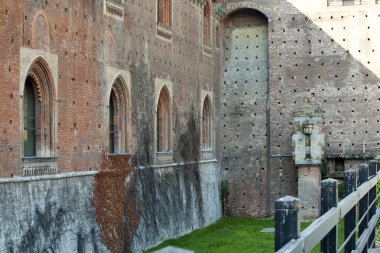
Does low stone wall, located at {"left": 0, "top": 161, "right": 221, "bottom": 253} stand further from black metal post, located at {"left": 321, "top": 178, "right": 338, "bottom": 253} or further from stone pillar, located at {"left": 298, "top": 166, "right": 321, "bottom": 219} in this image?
black metal post, located at {"left": 321, "top": 178, "right": 338, "bottom": 253}

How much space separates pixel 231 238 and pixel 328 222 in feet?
54.7

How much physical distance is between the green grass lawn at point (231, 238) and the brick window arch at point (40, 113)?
512 cm

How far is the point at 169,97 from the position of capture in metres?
19.8

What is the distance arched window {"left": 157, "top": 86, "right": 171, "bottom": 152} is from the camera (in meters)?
19.7

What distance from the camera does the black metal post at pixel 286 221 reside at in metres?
2.73

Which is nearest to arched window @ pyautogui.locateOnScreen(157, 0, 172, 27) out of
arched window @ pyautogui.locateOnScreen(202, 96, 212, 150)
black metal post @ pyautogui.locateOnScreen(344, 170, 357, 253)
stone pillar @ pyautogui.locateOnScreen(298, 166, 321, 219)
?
arched window @ pyautogui.locateOnScreen(202, 96, 212, 150)

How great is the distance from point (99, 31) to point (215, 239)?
7370 mm

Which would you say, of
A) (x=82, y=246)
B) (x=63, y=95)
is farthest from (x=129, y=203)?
(x=63, y=95)

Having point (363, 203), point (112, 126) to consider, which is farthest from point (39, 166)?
point (363, 203)

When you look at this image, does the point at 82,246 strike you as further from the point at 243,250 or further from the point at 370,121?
the point at 370,121

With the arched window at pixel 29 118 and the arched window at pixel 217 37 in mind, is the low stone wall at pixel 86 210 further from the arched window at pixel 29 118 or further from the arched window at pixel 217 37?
the arched window at pixel 217 37

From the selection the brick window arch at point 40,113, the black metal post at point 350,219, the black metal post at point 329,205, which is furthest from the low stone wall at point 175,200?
the black metal post at point 329,205

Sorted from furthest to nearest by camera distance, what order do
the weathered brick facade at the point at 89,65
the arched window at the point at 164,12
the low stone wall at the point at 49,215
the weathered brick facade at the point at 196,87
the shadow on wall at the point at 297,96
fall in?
the shadow on wall at the point at 297,96 → the arched window at the point at 164,12 → the weathered brick facade at the point at 196,87 → the weathered brick facade at the point at 89,65 → the low stone wall at the point at 49,215

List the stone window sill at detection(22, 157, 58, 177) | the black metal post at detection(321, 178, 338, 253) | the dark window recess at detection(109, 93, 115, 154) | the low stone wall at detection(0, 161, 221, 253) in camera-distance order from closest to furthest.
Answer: the black metal post at detection(321, 178, 338, 253)
the low stone wall at detection(0, 161, 221, 253)
the stone window sill at detection(22, 157, 58, 177)
the dark window recess at detection(109, 93, 115, 154)
